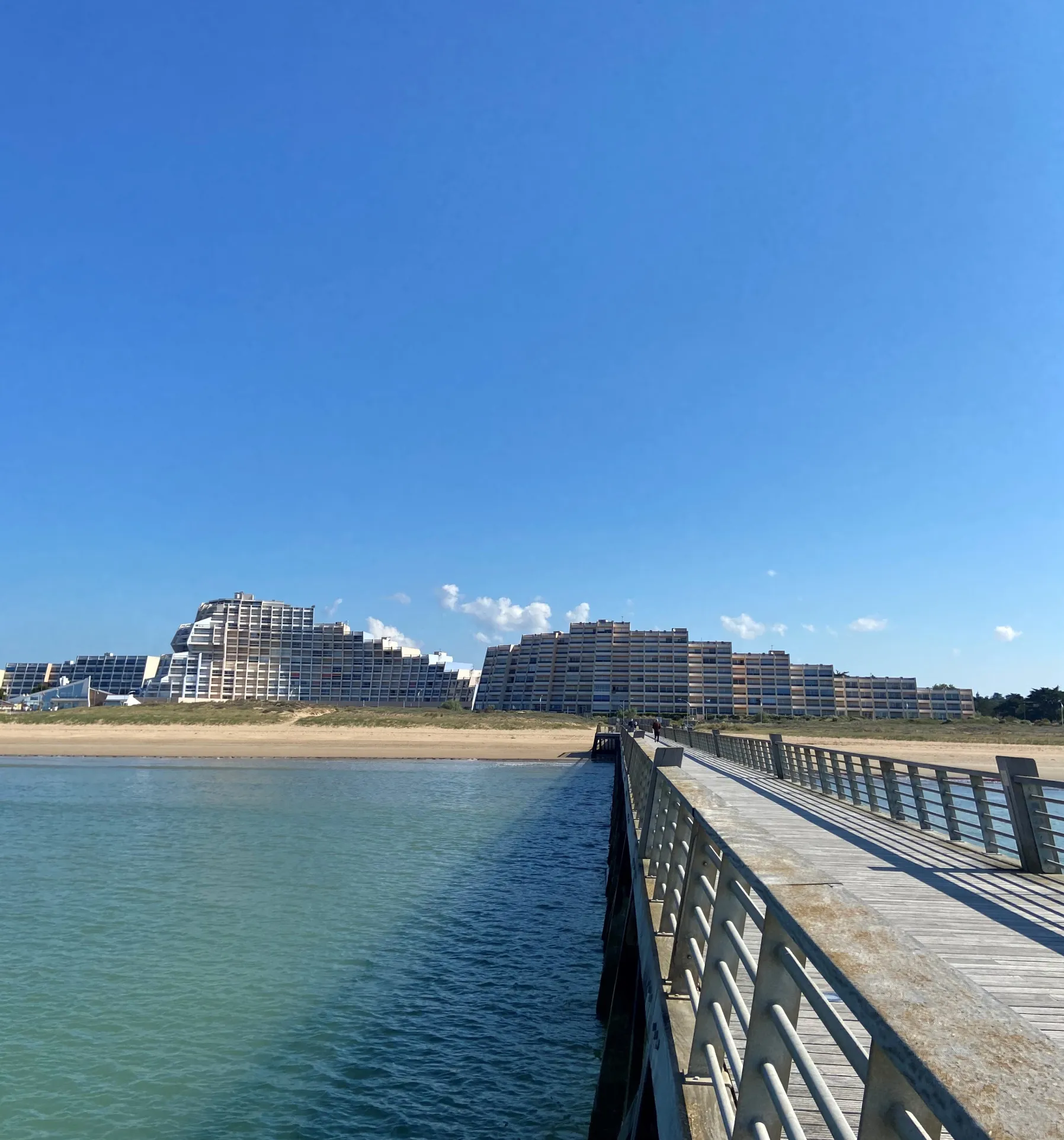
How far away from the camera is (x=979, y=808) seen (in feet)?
36.9

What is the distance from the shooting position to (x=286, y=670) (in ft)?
650

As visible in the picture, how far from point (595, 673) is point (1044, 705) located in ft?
259

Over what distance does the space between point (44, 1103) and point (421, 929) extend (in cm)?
708

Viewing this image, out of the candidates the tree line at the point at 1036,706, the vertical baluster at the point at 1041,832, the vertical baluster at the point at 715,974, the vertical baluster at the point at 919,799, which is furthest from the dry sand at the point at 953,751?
the tree line at the point at 1036,706

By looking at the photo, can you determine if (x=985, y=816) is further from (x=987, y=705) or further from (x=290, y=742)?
(x=987, y=705)

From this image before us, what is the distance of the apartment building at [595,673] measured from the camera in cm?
16275

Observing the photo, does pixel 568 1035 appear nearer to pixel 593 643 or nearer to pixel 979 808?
pixel 979 808

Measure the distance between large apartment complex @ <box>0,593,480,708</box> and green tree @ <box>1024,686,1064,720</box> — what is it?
360ft

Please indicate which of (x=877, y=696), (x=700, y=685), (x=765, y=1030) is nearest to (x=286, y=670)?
(x=700, y=685)

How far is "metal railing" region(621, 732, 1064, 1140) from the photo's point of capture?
1466 millimetres

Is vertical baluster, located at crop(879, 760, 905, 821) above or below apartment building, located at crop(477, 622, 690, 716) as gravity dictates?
below

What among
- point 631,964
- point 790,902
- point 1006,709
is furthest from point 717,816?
point 1006,709

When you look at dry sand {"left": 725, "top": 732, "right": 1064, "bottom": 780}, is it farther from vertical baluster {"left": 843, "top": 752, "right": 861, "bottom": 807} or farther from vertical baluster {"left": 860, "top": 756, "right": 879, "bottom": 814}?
vertical baluster {"left": 860, "top": 756, "right": 879, "bottom": 814}

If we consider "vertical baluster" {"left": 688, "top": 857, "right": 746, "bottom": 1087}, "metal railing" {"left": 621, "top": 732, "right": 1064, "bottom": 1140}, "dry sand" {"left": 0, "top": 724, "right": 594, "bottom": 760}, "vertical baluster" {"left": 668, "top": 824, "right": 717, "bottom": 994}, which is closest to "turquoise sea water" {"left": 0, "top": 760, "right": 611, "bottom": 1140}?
"vertical baluster" {"left": 668, "top": 824, "right": 717, "bottom": 994}
